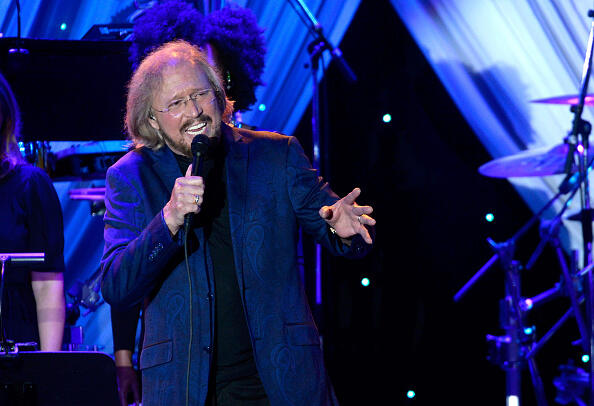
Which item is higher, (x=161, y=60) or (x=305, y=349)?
(x=161, y=60)

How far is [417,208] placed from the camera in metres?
5.22

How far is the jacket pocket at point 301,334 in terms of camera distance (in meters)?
2.18

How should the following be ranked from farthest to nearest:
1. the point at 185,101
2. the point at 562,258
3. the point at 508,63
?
the point at 508,63
the point at 562,258
the point at 185,101

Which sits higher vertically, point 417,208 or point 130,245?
point 417,208

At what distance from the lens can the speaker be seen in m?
1.93

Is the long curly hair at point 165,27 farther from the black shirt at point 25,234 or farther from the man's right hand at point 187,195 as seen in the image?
the man's right hand at point 187,195

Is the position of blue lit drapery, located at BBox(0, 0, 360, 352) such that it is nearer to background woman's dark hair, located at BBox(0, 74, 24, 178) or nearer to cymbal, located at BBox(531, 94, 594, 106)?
cymbal, located at BBox(531, 94, 594, 106)

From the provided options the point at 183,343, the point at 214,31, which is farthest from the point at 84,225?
the point at 183,343

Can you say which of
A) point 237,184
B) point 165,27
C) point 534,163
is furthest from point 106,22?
point 237,184

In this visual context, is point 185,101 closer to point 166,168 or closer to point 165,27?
point 166,168

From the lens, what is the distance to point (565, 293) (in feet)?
15.5

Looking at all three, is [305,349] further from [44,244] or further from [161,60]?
[44,244]

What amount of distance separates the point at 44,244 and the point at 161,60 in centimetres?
90

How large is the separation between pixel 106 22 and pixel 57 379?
3.38 metres
